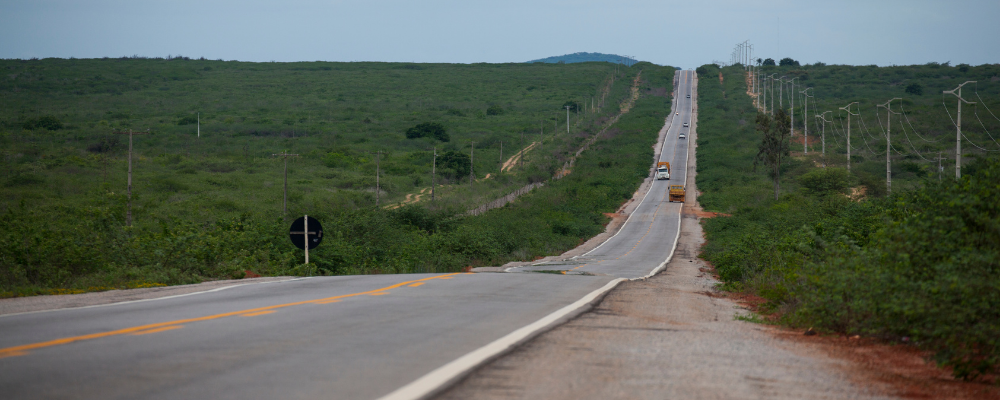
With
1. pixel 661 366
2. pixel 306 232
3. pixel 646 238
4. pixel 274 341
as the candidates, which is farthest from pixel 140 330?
pixel 646 238

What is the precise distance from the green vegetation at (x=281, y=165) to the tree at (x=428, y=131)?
0.32 meters

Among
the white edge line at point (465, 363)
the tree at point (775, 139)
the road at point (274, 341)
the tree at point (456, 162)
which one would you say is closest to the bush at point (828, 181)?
the tree at point (775, 139)

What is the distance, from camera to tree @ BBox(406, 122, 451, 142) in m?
94.2

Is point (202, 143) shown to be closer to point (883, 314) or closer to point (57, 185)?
point (57, 185)

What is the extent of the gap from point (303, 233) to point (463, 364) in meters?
17.3

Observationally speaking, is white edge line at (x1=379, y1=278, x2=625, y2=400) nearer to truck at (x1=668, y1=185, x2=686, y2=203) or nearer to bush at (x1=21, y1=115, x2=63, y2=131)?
truck at (x1=668, y1=185, x2=686, y2=203)

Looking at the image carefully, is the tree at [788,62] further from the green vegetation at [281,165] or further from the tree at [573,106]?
the tree at [573,106]

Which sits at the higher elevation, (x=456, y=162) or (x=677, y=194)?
(x=456, y=162)

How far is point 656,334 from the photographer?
25.8ft

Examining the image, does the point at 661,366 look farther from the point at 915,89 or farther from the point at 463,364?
the point at 915,89

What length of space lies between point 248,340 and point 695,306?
798 centimetres

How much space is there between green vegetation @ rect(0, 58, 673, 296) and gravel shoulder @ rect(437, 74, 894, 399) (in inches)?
391

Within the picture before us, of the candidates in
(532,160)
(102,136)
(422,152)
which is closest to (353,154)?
(422,152)

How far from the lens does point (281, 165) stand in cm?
6819
